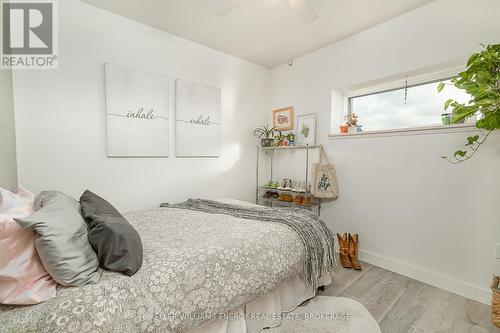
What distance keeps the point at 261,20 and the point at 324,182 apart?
6.19ft

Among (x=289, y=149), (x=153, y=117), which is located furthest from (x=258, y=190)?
(x=153, y=117)

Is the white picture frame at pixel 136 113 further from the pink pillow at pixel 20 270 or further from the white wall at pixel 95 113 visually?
the pink pillow at pixel 20 270

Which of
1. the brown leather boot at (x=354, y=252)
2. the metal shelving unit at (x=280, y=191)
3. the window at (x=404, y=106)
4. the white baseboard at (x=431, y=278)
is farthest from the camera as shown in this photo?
the metal shelving unit at (x=280, y=191)

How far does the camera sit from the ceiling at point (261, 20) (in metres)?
2.18

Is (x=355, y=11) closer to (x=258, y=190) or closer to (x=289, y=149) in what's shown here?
(x=289, y=149)

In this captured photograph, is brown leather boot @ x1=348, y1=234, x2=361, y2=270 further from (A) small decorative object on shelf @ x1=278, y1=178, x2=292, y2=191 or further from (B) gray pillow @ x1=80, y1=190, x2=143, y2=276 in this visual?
(B) gray pillow @ x1=80, y1=190, x2=143, y2=276

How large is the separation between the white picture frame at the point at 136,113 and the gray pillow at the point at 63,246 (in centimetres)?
141

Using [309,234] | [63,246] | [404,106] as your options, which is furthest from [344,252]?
[63,246]

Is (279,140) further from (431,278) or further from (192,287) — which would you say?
(192,287)

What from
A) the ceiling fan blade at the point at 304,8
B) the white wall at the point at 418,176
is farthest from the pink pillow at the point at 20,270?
the white wall at the point at 418,176

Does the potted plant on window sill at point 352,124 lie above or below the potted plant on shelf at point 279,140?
above

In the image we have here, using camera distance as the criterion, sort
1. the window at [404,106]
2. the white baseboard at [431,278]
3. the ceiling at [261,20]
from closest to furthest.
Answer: the white baseboard at [431,278], the ceiling at [261,20], the window at [404,106]

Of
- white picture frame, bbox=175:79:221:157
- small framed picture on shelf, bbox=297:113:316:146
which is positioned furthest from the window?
white picture frame, bbox=175:79:221:157

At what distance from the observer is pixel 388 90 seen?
2660mm
